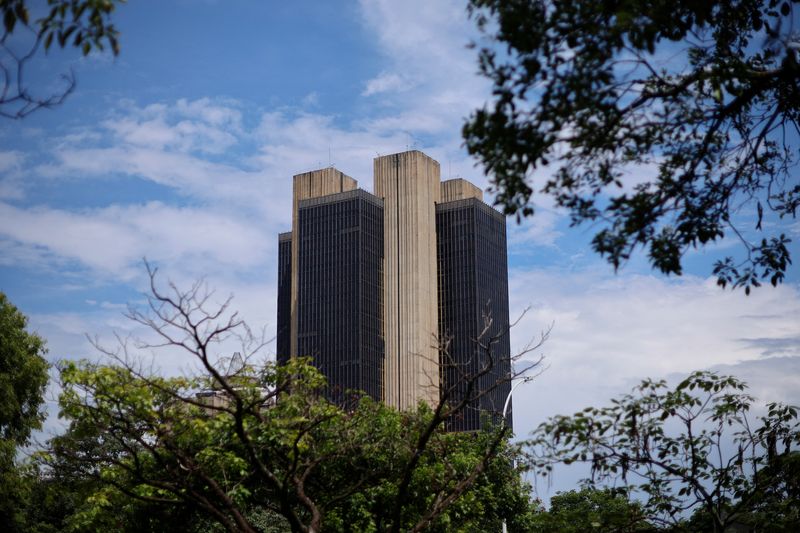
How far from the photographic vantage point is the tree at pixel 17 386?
29219 millimetres

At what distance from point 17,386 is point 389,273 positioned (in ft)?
288

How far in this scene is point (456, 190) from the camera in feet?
408

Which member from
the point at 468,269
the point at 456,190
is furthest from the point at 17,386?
the point at 456,190

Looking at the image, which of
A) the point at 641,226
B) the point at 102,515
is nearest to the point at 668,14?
the point at 641,226

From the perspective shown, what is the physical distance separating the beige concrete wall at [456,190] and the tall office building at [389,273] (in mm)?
133

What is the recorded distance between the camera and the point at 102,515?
62.2 feet

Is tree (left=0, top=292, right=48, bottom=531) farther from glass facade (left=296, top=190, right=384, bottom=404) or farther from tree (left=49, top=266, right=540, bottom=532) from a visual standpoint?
glass facade (left=296, top=190, right=384, bottom=404)

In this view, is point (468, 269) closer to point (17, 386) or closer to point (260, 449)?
point (17, 386)

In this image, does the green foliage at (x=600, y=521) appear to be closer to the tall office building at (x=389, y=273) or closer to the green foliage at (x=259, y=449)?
the green foliage at (x=259, y=449)

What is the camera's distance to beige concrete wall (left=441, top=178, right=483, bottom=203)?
124 meters

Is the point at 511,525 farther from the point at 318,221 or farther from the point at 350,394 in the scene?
the point at 318,221

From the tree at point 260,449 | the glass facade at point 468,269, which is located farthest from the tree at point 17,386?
the glass facade at point 468,269

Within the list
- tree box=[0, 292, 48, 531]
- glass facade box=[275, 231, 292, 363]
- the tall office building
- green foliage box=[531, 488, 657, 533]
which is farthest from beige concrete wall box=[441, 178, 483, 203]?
green foliage box=[531, 488, 657, 533]

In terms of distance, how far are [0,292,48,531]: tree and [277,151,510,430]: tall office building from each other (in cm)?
7896
